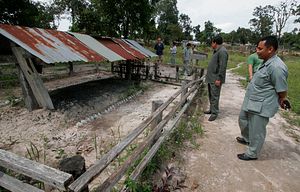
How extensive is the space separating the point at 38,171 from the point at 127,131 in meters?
4.01

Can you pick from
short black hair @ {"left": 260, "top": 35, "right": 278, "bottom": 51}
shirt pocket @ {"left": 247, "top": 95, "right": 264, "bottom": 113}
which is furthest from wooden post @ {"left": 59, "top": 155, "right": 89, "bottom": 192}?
short black hair @ {"left": 260, "top": 35, "right": 278, "bottom": 51}

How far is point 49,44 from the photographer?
20.8 feet

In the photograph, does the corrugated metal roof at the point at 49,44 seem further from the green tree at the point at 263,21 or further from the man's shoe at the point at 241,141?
the green tree at the point at 263,21

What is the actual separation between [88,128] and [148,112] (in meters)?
2.09

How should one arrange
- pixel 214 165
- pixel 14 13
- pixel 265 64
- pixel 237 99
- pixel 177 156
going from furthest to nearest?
pixel 14 13 < pixel 237 99 < pixel 177 156 < pixel 214 165 < pixel 265 64

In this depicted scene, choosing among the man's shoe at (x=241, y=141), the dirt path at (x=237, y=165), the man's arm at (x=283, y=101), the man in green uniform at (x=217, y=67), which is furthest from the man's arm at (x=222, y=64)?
the man's arm at (x=283, y=101)

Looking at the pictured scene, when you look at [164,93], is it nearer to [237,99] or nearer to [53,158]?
[237,99]

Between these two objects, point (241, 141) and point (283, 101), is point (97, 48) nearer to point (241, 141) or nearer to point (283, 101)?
point (241, 141)

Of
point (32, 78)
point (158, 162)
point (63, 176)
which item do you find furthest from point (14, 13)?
point (63, 176)

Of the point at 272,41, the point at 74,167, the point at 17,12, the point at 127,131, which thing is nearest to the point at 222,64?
the point at 272,41

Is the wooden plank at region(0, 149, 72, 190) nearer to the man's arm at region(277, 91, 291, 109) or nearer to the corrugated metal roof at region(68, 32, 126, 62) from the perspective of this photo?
the man's arm at region(277, 91, 291, 109)

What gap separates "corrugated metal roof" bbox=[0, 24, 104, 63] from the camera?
552 centimetres

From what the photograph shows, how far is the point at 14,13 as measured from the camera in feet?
49.7

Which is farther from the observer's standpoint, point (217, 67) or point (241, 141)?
point (217, 67)
